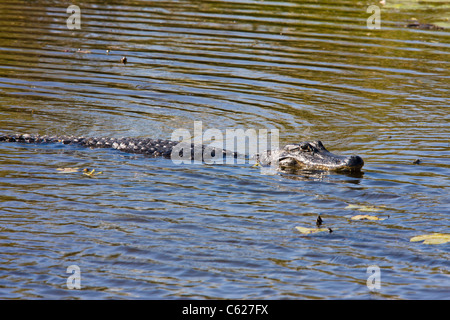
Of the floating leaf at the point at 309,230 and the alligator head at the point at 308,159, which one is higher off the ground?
the alligator head at the point at 308,159

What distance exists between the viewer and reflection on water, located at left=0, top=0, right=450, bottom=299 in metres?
5.81

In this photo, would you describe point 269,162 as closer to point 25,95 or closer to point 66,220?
point 66,220

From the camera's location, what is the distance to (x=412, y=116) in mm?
12164

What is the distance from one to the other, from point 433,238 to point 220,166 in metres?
3.95

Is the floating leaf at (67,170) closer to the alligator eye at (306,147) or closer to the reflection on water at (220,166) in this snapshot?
the reflection on water at (220,166)

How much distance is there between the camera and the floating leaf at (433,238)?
20.9 ft

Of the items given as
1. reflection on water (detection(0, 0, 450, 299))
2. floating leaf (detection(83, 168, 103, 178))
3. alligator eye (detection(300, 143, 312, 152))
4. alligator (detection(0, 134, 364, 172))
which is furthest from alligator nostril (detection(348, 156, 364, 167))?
floating leaf (detection(83, 168, 103, 178))

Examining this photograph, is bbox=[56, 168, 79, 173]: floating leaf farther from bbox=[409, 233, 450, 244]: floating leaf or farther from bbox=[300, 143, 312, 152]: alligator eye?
bbox=[409, 233, 450, 244]: floating leaf

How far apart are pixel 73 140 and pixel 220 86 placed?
490 cm

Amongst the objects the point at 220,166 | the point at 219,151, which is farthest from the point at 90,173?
the point at 219,151

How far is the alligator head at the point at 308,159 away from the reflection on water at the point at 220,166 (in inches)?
7.4

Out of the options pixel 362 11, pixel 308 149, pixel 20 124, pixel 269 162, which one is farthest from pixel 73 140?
pixel 362 11

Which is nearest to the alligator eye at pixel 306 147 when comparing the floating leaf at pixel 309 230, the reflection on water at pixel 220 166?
the reflection on water at pixel 220 166
